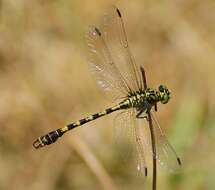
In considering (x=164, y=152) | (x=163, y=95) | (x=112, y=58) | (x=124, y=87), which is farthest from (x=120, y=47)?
(x=164, y=152)

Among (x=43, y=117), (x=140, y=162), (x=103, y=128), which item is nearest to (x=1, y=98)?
(x=43, y=117)

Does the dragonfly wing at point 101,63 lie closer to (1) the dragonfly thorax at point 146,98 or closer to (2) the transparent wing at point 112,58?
(2) the transparent wing at point 112,58

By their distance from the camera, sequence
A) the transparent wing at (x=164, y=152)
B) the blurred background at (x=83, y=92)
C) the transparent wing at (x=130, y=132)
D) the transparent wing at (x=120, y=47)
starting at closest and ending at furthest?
the transparent wing at (x=164, y=152)
the transparent wing at (x=130, y=132)
the transparent wing at (x=120, y=47)
the blurred background at (x=83, y=92)

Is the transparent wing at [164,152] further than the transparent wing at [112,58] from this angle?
No

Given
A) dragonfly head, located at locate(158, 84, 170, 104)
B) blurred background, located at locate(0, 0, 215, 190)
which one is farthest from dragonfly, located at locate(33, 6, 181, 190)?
blurred background, located at locate(0, 0, 215, 190)

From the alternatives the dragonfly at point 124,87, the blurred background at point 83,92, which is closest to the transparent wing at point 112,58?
the dragonfly at point 124,87

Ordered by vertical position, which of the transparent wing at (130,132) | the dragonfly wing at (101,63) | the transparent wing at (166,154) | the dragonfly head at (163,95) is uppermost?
the dragonfly wing at (101,63)

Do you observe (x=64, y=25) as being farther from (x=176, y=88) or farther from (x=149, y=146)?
(x=149, y=146)

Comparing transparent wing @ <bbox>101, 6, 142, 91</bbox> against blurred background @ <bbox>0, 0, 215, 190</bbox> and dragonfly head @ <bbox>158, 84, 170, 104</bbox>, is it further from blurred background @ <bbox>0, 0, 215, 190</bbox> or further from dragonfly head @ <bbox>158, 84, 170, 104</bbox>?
blurred background @ <bbox>0, 0, 215, 190</bbox>

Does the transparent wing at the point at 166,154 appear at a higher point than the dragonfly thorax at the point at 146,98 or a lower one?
lower

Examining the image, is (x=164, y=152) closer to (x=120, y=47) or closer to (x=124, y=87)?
(x=124, y=87)
